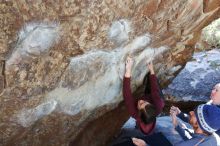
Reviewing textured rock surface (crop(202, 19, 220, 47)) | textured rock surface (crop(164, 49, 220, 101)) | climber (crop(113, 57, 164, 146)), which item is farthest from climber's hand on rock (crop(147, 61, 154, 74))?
textured rock surface (crop(202, 19, 220, 47))

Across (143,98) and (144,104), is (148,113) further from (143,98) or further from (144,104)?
(143,98)

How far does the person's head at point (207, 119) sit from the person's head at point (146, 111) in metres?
0.79

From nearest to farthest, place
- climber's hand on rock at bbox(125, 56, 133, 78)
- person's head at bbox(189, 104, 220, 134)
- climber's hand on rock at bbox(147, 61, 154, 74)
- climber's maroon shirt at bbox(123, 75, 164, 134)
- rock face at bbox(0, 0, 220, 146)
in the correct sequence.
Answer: rock face at bbox(0, 0, 220, 146)
person's head at bbox(189, 104, 220, 134)
climber's hand on rock at bbox(125, 56, 133, 78)
climber's maroon shirt at bbox(123, 75, 164, 134)
climber's hand on rock at bbox(147, 61, 154, 74)

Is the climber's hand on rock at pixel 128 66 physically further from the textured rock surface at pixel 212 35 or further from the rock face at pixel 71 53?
the textured rock surface at pixel 212 35

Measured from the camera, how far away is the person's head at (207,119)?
298 cm

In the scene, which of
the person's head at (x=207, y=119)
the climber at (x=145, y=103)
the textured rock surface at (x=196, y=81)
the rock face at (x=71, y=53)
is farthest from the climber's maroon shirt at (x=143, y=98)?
the textured rock surface at (x=196, y=81)

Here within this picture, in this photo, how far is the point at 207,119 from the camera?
3.00 metres

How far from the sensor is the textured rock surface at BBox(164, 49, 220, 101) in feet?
22.4

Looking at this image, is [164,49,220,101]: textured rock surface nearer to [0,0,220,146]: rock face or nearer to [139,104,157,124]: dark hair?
[0,0,220,146]: rock face

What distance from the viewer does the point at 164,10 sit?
360 cm

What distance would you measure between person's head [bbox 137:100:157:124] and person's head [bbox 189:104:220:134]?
789 millimetres

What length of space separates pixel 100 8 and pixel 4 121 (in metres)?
1.20

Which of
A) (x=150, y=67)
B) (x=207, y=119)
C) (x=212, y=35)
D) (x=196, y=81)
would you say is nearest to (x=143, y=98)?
(x=150, y=67)

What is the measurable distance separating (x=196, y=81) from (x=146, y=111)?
3.55 metres
